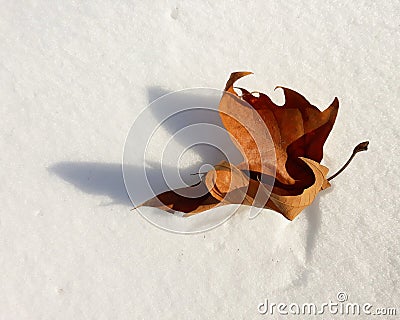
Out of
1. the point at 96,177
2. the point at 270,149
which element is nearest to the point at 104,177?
the point at 96,177

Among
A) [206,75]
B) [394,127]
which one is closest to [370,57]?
[394,127]

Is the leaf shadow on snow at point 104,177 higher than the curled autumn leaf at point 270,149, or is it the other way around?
the curled autumn leaf at point 270,149

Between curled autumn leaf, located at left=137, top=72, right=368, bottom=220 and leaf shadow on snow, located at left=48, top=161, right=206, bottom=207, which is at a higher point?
curled autumn leaf, located at left=137, top=72, right=368, bottom=220

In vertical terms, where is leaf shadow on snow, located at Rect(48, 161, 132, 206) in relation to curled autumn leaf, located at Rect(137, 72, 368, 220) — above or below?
below

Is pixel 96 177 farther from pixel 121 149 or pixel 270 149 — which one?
pixel 270 149

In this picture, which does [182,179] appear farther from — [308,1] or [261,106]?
[308,1]
